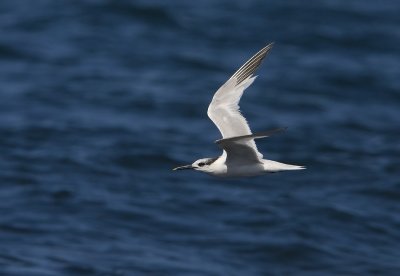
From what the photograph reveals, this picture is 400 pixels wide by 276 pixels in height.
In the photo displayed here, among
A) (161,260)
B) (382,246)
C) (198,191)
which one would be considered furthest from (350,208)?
(161,260)

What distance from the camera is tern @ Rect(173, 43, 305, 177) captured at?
11281 mm

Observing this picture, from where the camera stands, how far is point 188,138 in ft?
67.6

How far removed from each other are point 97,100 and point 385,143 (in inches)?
261

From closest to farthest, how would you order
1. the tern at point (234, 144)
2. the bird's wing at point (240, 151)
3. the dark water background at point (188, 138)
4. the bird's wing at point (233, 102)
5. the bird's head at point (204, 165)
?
the bird's wing at point (240, 151) → the tern at point (234, 144) → the bird's head at point (204, 165) → the bird's wing at point (233, 102) → the dark water background at point (188, 138)

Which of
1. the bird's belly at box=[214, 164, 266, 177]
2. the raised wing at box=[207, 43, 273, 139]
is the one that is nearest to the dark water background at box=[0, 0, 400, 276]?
the raised wing at box=[207, 43, 273, 139]

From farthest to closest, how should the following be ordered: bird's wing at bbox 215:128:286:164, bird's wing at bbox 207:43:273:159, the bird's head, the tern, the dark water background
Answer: the dark water background, bird's wing at bbox 207:43:273:159, the bird's head, the tern, bird's wing at bbox 215:128:286:164

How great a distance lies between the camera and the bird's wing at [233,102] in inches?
480

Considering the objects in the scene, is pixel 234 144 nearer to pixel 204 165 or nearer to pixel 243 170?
pixel 243 170

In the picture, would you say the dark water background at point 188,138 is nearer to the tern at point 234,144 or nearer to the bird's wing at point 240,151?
the tern at point 234,144

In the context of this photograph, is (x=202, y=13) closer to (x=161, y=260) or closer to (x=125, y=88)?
(x=125, y=88)

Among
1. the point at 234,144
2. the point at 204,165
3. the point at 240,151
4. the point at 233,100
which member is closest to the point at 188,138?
the point at 233,100

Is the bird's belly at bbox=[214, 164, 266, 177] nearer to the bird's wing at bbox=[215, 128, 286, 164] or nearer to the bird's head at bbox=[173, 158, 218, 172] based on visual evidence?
the bird's wing at bbox=[215, 128, 286, 164]

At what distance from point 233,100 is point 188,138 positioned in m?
8.08

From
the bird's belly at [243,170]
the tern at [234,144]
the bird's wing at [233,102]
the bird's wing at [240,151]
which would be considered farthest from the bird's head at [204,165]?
the bird's wing at [233,102]
